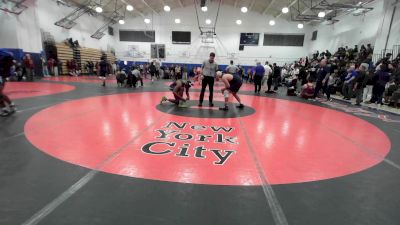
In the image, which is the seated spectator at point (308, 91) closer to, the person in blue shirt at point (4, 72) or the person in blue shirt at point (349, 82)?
the person in blue shirt at point (349, 82)

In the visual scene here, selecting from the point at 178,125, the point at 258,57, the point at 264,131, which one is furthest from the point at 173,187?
the point at 258,57

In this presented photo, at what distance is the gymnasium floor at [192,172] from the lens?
6.72ft

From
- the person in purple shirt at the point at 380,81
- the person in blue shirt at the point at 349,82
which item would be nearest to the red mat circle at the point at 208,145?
the person in purple shirt at the point at 380,81

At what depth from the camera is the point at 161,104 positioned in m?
7.36

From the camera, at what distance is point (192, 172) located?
112 inches

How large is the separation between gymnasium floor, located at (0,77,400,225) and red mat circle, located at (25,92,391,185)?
19 millimetres

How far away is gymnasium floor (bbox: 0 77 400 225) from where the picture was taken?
205cm

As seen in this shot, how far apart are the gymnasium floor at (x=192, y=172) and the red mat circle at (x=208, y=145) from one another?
19 millimetres

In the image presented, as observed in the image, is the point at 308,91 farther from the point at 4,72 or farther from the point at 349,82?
the point at 4,72

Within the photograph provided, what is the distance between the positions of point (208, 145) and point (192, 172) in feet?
3.40

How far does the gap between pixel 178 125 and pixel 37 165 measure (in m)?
2.60

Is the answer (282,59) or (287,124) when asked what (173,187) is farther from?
(282,59)

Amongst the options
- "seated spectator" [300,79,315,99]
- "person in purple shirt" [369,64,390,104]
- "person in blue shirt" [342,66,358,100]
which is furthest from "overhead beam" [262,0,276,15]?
"person in purple shirt" [369,64,390,104]

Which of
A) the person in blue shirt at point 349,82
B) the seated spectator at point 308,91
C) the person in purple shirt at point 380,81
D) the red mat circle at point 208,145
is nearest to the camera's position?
the red mat circle at point 208,145
